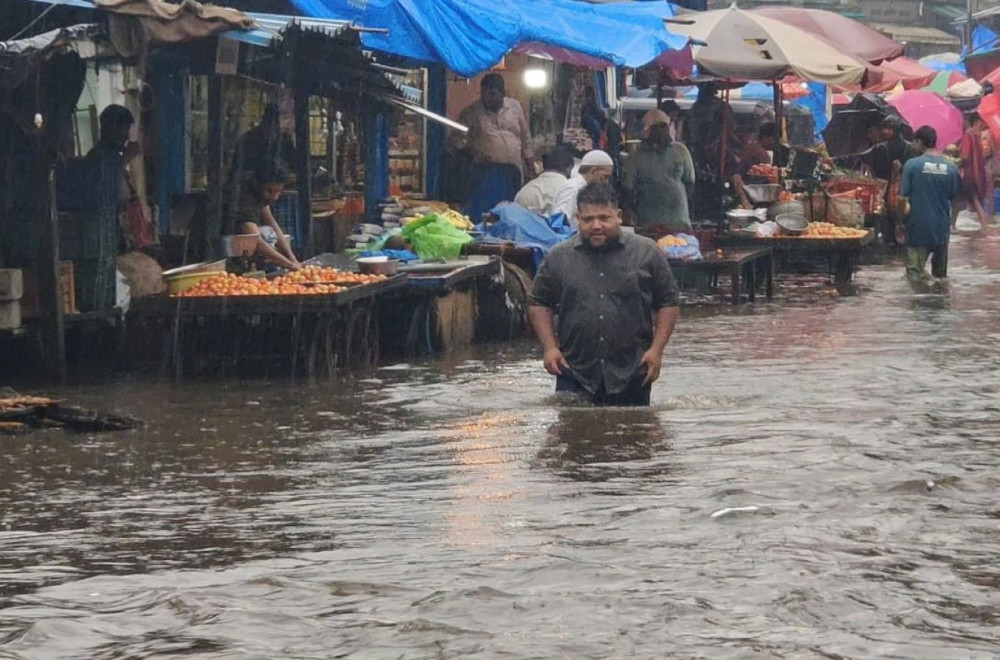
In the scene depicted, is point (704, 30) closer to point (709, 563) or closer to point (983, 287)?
point (983, 287)

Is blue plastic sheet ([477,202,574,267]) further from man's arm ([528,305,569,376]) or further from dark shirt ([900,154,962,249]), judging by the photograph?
man's arm ([528,305,569,376])

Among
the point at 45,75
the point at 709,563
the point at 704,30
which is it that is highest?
the point at 704,30

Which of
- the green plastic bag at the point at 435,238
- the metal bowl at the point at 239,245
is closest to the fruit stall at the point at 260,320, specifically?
the metal bowl at the point at 239,245

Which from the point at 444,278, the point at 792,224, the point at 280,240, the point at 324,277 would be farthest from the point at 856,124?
the point at 324,277

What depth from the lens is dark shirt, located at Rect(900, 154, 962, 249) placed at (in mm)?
21281

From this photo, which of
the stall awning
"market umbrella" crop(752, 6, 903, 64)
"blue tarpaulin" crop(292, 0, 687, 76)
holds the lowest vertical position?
the stall awning

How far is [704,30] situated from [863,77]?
8.15 feet

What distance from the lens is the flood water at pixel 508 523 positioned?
6098mm

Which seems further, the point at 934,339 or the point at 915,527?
the point at 934,339

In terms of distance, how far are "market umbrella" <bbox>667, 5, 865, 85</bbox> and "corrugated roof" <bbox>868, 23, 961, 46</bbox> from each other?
29873 millimetres

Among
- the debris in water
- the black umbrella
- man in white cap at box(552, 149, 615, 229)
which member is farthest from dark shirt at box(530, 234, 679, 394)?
the black umbrella

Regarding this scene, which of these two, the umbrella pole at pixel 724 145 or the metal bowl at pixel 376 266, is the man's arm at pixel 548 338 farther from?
the umbrella pole at pixel 724 145

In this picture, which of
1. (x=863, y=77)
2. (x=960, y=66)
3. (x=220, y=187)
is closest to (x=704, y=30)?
(x=863, y=77)

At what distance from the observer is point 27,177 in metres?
12.5
